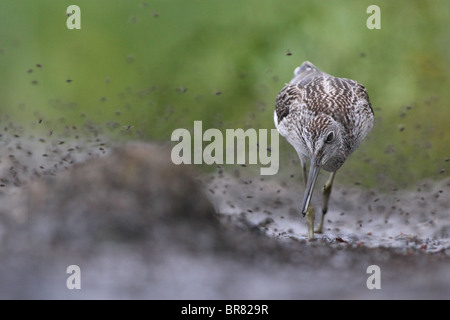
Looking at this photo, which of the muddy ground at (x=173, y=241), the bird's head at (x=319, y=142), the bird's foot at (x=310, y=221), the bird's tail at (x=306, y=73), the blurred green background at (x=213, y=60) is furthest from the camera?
the blurred green background at (x=213, y=60)

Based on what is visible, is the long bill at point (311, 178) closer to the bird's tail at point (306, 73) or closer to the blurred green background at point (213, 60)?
the bird's tail at point (306, 73)

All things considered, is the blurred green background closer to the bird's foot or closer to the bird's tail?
the bird's tail

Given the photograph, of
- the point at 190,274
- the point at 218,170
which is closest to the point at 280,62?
the point at 218,170

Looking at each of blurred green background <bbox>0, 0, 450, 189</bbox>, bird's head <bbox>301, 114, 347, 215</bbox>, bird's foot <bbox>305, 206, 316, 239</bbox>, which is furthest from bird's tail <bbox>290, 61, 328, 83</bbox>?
blurred green background <bbox>0, 0, 450, 189</bbox>

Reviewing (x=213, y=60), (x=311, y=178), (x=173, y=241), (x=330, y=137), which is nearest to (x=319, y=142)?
(x=330, y=137)

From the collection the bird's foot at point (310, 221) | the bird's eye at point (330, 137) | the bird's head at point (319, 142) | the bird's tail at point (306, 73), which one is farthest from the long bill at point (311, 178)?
the bird's tail at point (306, 73)

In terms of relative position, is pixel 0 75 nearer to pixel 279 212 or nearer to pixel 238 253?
pixel 279 212
